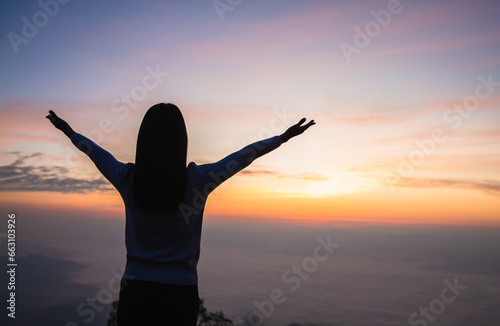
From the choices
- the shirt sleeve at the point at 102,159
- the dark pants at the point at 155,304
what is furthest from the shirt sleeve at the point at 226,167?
the dark pants at the point at 155,304

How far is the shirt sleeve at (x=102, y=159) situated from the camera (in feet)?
7.61

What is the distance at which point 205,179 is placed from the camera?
2.24 meters

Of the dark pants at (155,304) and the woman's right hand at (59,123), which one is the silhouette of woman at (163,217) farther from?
the woman's right hand at (59,123)

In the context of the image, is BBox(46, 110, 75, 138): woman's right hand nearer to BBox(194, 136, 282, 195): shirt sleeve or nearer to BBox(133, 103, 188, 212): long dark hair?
BBox(133, 103, 188, 212): long dark hair

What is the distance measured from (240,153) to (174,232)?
0.59 meters

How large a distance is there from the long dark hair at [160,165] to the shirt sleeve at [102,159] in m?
0.18

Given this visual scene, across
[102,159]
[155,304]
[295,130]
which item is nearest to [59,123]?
[102,159]

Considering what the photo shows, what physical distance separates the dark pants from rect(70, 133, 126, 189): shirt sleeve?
0.61 meters

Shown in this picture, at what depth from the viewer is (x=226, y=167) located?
2.29 meters

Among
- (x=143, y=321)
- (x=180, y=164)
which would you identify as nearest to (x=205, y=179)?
(x=180, y=164)

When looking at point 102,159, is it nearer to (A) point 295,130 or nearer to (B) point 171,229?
(B) point 171,229

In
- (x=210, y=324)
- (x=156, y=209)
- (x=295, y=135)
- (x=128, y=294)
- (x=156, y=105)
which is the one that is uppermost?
(x=156, y=105)

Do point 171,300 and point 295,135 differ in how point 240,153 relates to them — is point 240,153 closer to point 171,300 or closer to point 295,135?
point 295,135

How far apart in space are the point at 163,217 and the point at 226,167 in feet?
1.46
